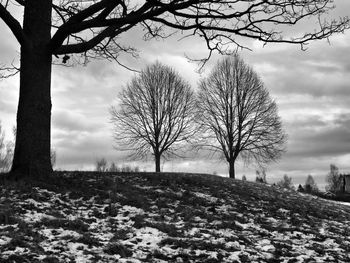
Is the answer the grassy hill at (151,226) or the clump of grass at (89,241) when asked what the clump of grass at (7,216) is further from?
the clump of grass at (89,241)

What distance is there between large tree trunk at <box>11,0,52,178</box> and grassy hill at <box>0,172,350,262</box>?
79 cm

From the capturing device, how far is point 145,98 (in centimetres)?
3353

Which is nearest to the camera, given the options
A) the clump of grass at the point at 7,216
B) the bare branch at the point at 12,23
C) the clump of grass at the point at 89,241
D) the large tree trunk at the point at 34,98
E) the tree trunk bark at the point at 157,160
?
the clump of grass at the point at 89,241

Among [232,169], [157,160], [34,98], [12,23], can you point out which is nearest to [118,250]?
[34,98]

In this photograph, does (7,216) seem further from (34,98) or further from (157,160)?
(157,160)

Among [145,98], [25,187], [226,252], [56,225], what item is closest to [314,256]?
[226,252]

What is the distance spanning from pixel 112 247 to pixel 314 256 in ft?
12.3

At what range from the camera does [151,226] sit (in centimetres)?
830

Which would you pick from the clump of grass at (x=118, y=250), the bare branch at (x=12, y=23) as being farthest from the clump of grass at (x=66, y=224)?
the bare branch at (x=12, y=23)

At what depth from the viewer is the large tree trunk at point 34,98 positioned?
10883 millimetres

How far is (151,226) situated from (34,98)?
4.98m

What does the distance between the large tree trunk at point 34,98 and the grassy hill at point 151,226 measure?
788 mm

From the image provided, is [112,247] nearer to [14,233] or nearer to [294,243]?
[14,233]

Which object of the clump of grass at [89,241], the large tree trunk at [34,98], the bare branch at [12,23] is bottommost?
the clump of grass at [89,241]
